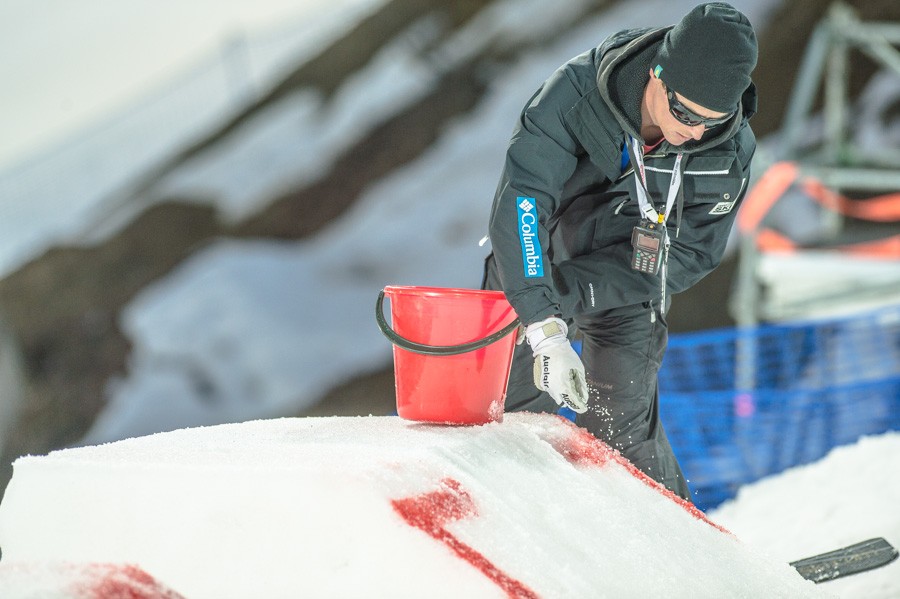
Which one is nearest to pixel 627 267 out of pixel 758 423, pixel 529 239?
pixel 529 239

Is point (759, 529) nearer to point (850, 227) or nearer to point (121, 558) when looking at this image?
point (121, 558)

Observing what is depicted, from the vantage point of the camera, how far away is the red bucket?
224cm

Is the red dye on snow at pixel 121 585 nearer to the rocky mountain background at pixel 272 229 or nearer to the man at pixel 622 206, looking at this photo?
the man at pixel 622 206

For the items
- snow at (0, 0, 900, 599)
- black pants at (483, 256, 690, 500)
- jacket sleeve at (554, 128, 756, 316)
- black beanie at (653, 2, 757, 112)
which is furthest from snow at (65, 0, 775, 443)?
black beanie at (653, 2, 757, 112)

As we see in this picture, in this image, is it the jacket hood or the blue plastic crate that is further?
the blue plastic crate

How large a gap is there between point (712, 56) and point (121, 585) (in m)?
1.59

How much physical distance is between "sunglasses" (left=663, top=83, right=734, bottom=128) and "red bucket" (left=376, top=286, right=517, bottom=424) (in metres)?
0.59

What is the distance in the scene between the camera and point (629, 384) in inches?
105

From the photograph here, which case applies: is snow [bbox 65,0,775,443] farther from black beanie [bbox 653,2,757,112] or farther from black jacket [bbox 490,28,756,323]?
black beanie [bbox 653,2,757,112]

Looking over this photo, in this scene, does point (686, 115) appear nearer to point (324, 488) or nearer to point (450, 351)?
point (450, 351)

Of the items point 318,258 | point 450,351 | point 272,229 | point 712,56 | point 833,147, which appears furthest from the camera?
point 272,229

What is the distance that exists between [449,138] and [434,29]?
1.55 meters

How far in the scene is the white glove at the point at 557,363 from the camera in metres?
2.26

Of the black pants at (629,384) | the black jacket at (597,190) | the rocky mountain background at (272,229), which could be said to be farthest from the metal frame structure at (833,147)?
the black jacket at (597,190)
